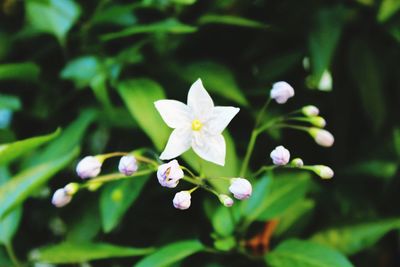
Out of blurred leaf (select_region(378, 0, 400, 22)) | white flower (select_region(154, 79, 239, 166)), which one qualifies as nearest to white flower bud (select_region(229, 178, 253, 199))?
white flower (select_region(154, 79, 239, 166))

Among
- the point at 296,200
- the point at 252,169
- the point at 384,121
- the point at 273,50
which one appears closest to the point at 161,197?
the point at 252,169

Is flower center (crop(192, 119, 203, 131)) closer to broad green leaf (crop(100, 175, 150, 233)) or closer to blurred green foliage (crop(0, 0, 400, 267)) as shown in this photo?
blurred green foliage (crop(0, 0, 400, 267))

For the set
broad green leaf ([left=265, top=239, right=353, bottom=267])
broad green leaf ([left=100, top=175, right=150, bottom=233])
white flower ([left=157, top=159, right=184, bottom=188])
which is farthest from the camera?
broad green leaf ([left=100, top=175, right=150, bottom=233])

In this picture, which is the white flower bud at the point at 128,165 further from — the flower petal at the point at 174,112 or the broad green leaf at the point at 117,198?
the broad green leaf at the point at 117,198

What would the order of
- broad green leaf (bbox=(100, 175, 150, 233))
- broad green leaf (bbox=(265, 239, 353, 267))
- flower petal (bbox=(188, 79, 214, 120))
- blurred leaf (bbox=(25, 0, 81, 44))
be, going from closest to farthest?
1. flower petal (bbox=(188, 79, 214, 120))
2. broad green leaf (bbox=(265, 239, 353, 267))
3. broad green leaf (bbox=(100, 175, 150, 233))
4. blurred leaf (bbox=(25, 0, 81, 44))

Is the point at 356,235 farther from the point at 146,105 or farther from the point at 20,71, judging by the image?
the point at 20,71
